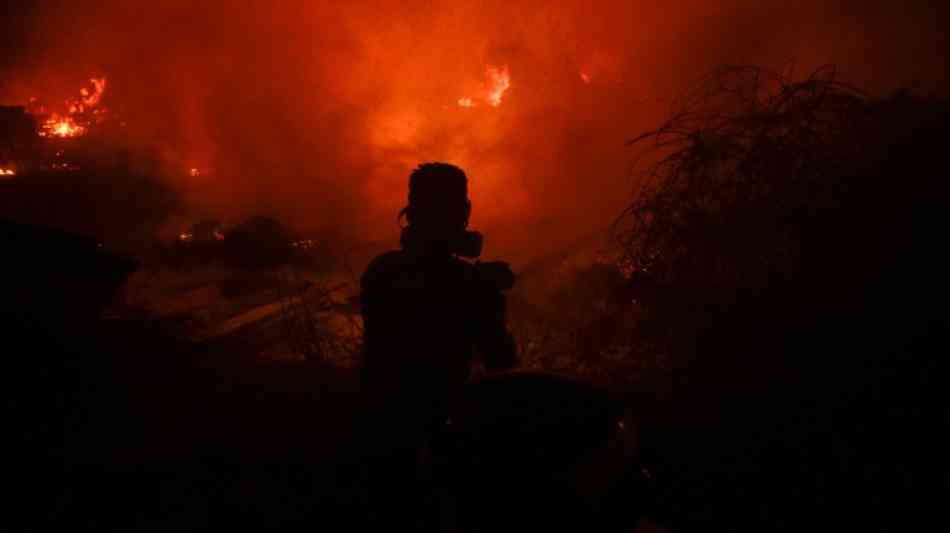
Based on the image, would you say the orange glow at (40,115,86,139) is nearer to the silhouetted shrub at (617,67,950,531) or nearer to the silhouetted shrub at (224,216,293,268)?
the silhouetted shrub at (224,216,293,268)

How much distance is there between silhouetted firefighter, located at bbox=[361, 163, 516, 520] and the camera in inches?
69.7

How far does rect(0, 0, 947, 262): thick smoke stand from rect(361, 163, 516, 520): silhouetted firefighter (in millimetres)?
8167

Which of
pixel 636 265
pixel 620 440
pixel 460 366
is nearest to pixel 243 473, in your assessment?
pixel 460 366

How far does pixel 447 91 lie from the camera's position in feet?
59.3

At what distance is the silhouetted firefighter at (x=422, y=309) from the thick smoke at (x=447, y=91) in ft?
26.8

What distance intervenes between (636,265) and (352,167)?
15.5 meters

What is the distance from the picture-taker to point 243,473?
2.35m

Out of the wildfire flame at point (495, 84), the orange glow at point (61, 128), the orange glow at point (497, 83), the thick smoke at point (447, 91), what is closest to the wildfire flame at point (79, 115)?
the orange glow at point (61, 128)

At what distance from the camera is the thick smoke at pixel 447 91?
10742 millimetres

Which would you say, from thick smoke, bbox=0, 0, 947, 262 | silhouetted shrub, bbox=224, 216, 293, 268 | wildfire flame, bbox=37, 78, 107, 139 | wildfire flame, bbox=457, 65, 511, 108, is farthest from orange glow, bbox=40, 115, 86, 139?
wildfire flame, bbox=457, 65, 511, 108

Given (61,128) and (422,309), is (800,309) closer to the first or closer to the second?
(422,309)

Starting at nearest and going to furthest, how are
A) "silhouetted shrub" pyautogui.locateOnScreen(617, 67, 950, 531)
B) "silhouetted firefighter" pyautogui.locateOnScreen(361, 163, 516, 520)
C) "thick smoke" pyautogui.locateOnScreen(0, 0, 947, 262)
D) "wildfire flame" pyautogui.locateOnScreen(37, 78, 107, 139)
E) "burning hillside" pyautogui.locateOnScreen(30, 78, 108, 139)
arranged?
"silhouetted firefighter" pyautogui.locateOnScreen(361, 163, 516, 520) → "silhouetted shrub" pyautogui.locateOnScreen(617, 67, 950, 531) → "thick smoke" pyautogui.locateOnScreen(0, 0, 947, 262) → "burning hillside" pyautogui.locateOnScreen(30, 78, 108, 139) → "wildfire flame" pyautogui.locateOnScreen(37, 78, 107, 139)

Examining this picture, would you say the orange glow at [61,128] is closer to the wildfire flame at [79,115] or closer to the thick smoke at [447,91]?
the wildfire flame at [79,115]

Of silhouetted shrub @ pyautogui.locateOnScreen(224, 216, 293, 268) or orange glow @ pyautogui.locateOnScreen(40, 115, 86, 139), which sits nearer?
silhouetted shrub @ pyautogui.locateOnScreen(224, 216, 293, 268)
